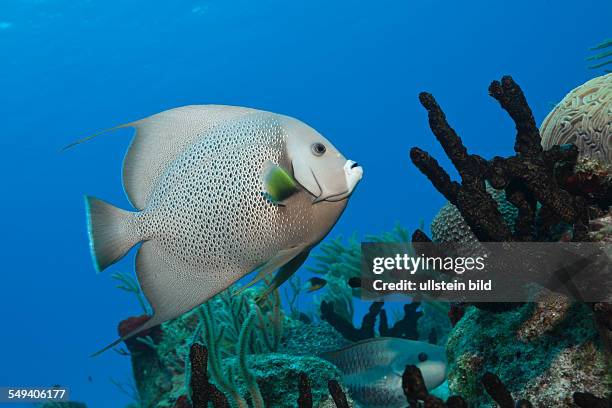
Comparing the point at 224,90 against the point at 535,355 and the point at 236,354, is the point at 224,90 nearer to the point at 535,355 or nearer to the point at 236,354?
the point at 236,354

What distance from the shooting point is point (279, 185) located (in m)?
1.66

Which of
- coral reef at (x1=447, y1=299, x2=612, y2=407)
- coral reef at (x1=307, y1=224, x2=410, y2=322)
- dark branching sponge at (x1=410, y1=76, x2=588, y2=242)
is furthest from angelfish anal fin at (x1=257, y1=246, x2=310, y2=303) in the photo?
coral reef at (x1=307, y1=224, x2=410, y2=322)

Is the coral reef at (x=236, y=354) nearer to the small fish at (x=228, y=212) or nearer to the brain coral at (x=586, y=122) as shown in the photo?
the small fish at (x=228, y=212)

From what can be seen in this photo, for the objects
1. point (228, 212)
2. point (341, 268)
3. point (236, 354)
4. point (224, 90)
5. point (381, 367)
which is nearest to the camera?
point (228, 212)

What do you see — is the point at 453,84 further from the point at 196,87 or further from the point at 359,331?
the point at 359,331

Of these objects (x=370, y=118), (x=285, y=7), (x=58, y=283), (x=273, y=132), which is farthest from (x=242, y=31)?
(x=273, y=132)

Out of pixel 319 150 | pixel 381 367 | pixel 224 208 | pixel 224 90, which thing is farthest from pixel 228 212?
pixel 224 90

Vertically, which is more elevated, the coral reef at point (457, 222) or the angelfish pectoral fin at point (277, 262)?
the coral reef at point (457, 222)

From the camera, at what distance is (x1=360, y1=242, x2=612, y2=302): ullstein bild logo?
6.29ft

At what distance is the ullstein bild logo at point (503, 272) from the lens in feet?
6.29

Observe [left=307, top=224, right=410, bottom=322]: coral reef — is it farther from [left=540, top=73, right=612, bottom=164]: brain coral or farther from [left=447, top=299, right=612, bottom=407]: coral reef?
[left=447, top=299, right=612, bottom=407]: coral reef

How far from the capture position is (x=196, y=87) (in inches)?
2825

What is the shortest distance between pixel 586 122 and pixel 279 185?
2.48 meters

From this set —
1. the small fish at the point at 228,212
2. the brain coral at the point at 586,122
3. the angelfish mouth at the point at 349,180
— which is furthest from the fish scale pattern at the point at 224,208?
the brain coral at the point at 586,122
